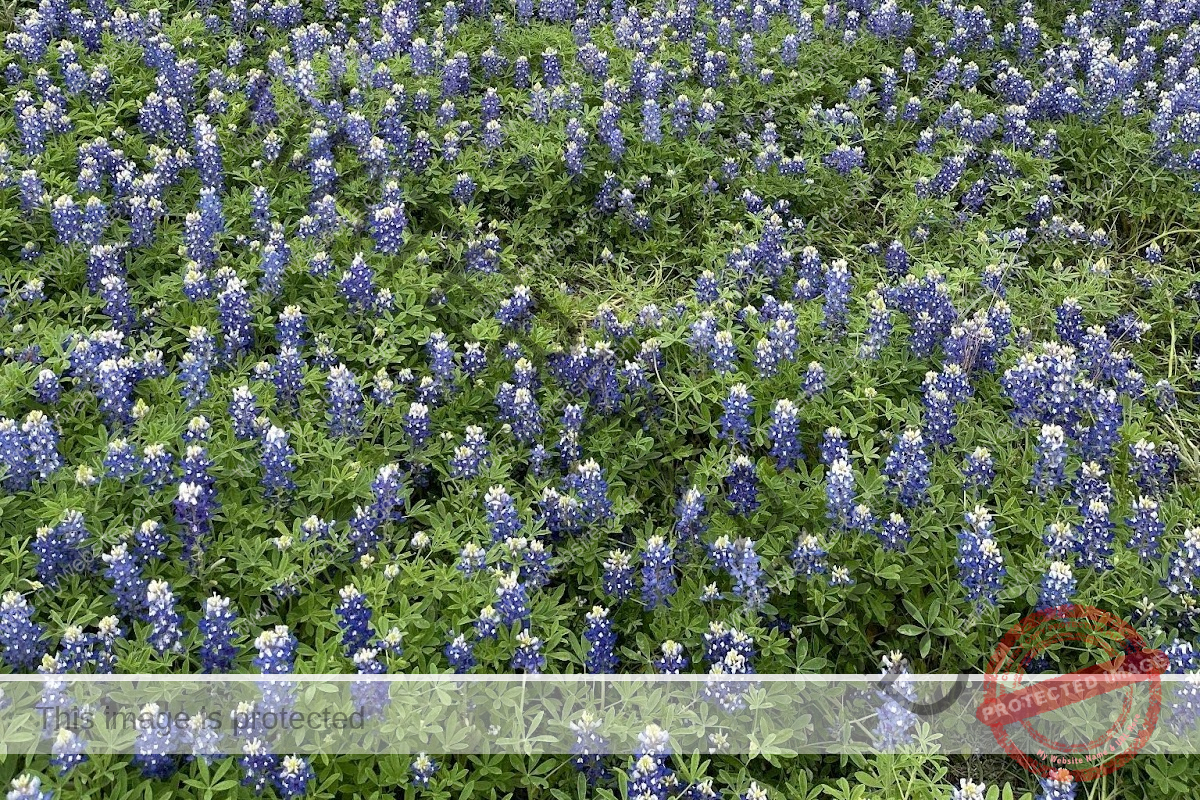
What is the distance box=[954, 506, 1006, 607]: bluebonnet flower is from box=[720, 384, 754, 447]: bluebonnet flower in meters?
0.81

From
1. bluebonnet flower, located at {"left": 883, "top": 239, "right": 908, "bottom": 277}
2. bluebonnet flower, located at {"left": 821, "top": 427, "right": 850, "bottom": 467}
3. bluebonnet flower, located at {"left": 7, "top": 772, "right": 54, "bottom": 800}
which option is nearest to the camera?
bluebonnet flower, located at {"left": 7, "top": 772, "right": 54, "bottom": 800}

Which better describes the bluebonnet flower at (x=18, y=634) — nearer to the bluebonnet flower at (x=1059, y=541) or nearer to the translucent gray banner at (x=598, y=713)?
the translucent gray banner at (x=598, y=713)

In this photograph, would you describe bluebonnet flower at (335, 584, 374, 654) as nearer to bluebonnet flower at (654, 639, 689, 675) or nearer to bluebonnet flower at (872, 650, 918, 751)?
bluebonnet flower at (654, 639, 689, 675)

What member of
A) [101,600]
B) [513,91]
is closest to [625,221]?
[513,91]

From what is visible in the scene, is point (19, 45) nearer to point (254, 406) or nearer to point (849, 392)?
point (254, 406)

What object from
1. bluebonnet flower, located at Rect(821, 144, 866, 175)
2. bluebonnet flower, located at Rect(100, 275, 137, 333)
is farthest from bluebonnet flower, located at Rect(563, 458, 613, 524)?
bluebonnet flower, located at Rect(821, 144, 866, 175)

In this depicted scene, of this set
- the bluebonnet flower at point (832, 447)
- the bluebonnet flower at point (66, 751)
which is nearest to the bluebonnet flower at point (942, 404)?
the bluebonnet flower at point (832, 447)

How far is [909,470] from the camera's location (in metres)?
3.26

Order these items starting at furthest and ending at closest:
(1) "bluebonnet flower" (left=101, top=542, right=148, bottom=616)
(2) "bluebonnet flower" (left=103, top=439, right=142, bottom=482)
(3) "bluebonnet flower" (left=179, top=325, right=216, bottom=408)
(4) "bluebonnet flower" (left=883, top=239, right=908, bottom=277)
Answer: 1. (4) "bluebonnet flower" (left=883, top=239, right=908, bottom=277)
2. (3) "bluebonnet flower" (left=179, top=325, right=216, bottom=408)
3. (2) "bluebonnet flower" (left=103, top=439, right=142, bottom=482)
4. (1) "bluebonnet flower" (left=101, top=542, right=148, bottom=616)

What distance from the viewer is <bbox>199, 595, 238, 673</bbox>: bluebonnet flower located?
276 centimetres

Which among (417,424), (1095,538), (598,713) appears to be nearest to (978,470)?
(1095,538)

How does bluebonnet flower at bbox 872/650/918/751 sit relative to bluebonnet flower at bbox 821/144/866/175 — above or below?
below

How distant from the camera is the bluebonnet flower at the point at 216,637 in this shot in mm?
2764

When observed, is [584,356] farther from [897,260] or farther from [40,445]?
[40,445]
